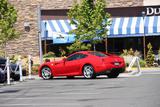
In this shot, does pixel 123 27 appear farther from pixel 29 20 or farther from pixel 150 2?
pixel 29 20

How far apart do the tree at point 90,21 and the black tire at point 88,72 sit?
12084 mm

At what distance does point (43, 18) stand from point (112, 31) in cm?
654

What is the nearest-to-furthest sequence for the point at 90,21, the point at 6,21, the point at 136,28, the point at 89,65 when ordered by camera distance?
the point at 89,65 → the point at 6,21 → the point at 90,21 → the point at 136,28

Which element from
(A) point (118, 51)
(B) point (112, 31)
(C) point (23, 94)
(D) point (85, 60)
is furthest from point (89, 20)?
(C) point (23, 94)

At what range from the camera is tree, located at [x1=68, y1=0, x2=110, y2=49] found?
125ft

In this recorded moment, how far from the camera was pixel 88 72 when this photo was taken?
25.9m

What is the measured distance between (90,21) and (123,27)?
2.76 metres

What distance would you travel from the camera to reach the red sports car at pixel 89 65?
25.4m

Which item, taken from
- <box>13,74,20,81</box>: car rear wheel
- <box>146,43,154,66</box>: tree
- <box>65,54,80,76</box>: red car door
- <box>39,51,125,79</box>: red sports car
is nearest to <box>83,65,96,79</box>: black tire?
<box>39,51,125,79</box>: red sports car

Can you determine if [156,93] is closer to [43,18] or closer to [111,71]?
[111,71]

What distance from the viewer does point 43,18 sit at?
43.7 m

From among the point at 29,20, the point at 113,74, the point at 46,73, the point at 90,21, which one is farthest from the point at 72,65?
the point at 29,20

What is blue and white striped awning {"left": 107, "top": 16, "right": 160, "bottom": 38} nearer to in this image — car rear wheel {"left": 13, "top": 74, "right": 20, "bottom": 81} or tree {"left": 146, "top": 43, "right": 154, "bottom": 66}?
tree {"left": 146, "top": 43, "right": 154, "bottom": 66}

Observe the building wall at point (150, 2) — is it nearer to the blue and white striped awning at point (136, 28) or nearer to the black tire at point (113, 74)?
the blue and white striped awning at point (136, 28)
